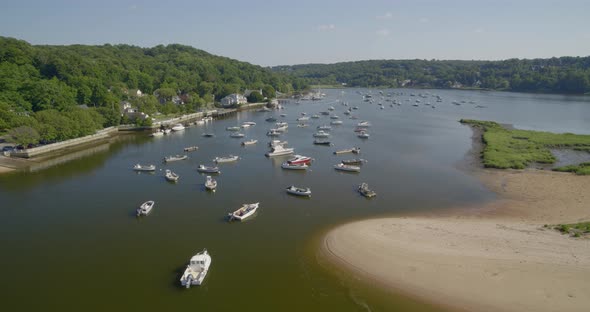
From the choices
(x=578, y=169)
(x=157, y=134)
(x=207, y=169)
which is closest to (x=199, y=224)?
(x=207, y=169)

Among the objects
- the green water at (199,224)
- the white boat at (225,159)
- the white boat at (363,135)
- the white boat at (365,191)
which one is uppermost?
the white boat at (363,135)

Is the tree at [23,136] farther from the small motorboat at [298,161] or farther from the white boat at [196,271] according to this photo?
the white boat at [196,271]

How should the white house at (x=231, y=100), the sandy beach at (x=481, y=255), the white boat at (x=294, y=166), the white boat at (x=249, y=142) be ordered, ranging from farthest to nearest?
the white house at (x=231, y=100) → the white boat at (x=249, y=142) → the white boat at (x=294, y=166) → the sandy beach at (x=481, y=255)

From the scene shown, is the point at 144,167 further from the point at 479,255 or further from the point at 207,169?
the point at 479,255

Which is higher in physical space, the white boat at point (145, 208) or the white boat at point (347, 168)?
the white boat at point (347, 168)

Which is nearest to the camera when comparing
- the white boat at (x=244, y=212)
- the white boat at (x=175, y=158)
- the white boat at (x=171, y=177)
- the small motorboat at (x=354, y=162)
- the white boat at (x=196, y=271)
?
the white boat at (x=196, y=271)

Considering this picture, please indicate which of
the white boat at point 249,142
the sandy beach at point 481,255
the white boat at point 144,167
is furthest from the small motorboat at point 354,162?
the white boat at point 144,167

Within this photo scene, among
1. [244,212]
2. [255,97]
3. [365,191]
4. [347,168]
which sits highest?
[255,97]

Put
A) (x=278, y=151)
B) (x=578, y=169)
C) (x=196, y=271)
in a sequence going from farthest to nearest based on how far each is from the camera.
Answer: (x=278, y=151), (x=578, y=169), (x=196, y=271)
